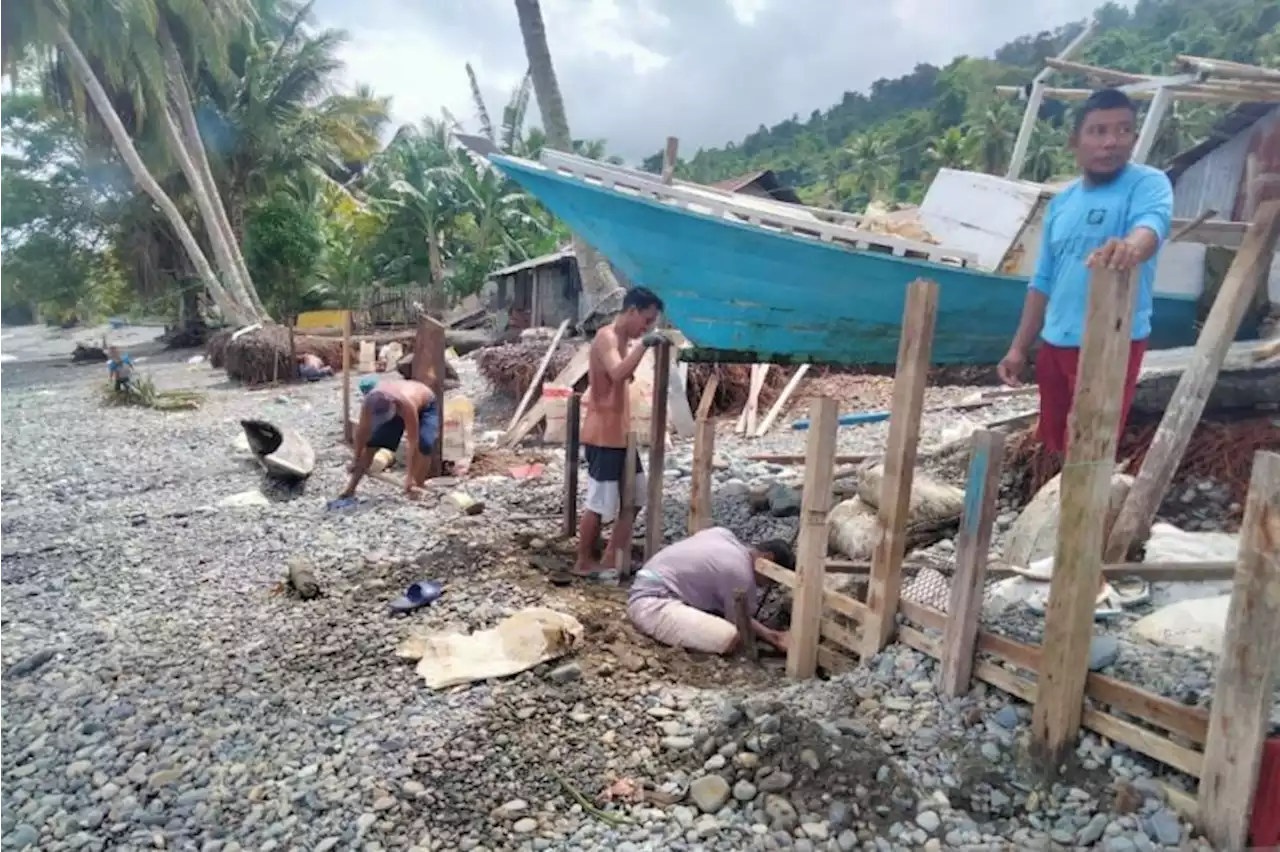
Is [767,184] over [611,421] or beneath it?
over

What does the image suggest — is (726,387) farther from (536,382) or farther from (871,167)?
(871,167)

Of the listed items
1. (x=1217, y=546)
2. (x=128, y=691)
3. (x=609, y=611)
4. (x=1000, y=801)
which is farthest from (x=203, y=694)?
(x=1217, y=546)

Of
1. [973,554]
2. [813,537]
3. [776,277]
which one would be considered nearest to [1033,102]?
[776,277]

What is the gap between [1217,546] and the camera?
359 centimetres

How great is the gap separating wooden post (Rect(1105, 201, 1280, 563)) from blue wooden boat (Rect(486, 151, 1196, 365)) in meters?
1.99

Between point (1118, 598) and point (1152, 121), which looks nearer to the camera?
point (1118, 598)

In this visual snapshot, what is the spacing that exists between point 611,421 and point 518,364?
6904 millimetres

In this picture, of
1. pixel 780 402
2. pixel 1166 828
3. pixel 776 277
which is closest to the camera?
pixel 1166 828

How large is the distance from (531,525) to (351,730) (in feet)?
9.50

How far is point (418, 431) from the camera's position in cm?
712

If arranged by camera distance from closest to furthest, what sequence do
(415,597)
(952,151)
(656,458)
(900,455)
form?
1. (900,455)
2. (415,597)
3. (656,458)
4. (952,151)

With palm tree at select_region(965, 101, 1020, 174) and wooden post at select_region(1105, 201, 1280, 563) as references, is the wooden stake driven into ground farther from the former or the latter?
palm tree at select_region(965, 101, 1020, 174)

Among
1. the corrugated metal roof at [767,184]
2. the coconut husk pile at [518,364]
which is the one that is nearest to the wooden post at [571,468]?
the coconut husk pile at [518,364]

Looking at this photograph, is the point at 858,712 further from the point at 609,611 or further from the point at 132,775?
the point at 132,775
